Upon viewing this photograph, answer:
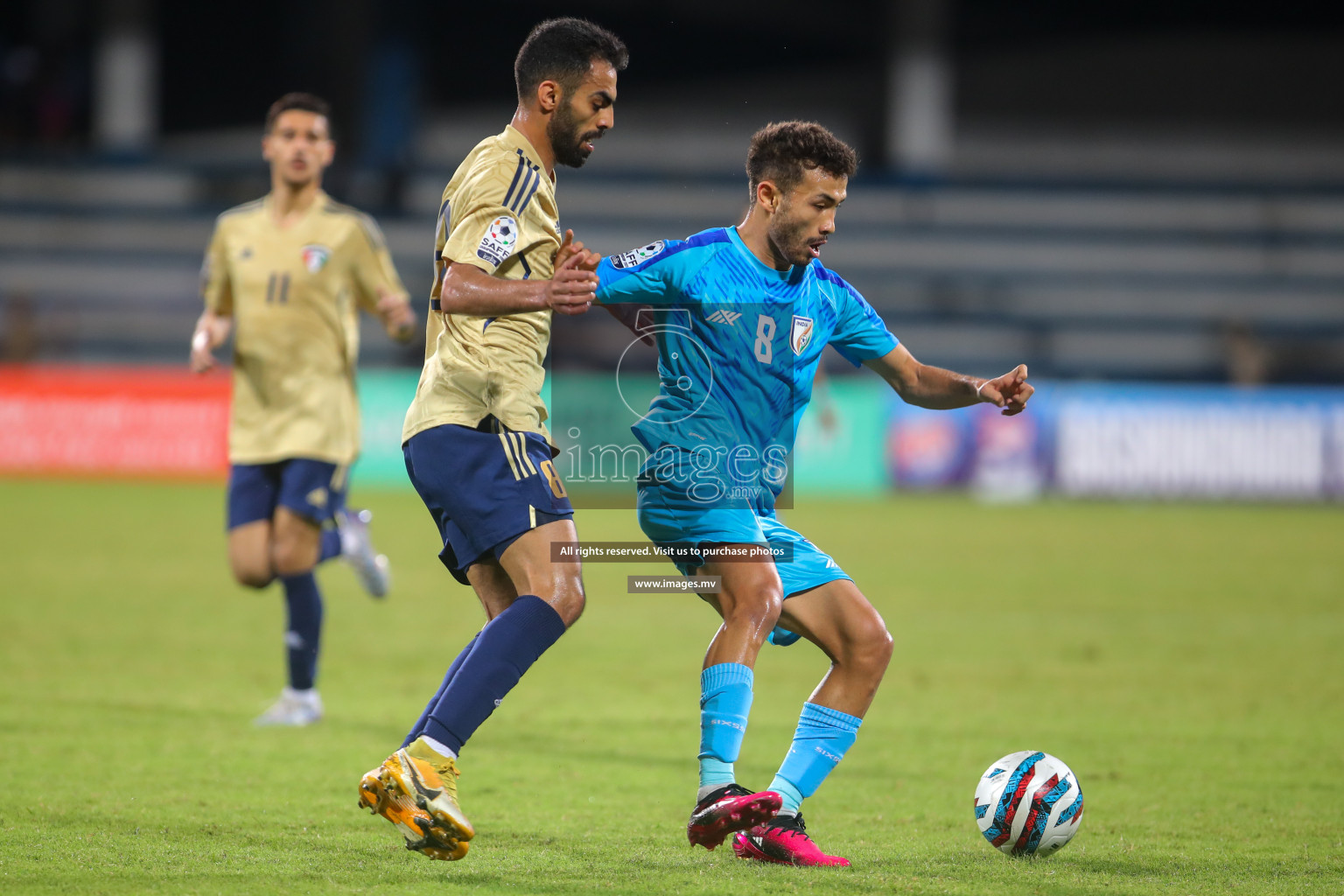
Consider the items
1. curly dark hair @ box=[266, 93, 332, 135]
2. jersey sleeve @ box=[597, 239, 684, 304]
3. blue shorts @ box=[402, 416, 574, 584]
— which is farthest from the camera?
curly dark hair @ box=[266, 93, 332, 135]

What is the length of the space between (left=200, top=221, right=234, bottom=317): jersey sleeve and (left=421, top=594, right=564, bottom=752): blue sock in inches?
138

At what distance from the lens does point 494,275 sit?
3848 mm

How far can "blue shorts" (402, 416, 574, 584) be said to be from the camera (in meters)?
3.99

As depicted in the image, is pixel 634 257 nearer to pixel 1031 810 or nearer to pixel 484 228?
pixel 484 228

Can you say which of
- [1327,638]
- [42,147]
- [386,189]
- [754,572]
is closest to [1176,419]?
[1327,638]

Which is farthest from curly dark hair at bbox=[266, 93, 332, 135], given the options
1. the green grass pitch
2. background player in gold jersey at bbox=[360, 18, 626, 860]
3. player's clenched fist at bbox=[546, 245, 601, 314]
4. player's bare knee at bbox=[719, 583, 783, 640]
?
player's bare knee at bbox=[719, 583, 783, 640]

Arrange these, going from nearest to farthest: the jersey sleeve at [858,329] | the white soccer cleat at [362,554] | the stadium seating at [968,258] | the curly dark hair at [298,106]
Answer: the jersey sleeve at [858,329] → the curly dark hair at [298,106] → the white soccer cleat at [362,554] → the stadium seating at [968,258]

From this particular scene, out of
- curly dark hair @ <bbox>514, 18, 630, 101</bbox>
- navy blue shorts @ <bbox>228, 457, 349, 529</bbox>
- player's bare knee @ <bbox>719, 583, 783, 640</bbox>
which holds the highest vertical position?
curly dark hair @ <bbox>514, 18, 630, 101</bbox>

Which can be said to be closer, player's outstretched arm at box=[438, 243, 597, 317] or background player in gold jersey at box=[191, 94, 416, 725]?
player's outstretched arm at box=[438, 243, 597, 317]

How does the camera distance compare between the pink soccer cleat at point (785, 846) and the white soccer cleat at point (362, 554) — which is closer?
the pink soccer cleat at point (785, 846)

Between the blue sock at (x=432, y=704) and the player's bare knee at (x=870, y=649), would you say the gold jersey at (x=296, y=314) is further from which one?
the player's bare knee at (x=870, y=649)

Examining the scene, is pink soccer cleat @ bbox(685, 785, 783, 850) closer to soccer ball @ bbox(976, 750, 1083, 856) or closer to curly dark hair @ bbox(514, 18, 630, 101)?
soccer ball @ bbox(976, 750, 1083, 856)

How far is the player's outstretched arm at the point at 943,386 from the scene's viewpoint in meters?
4.45

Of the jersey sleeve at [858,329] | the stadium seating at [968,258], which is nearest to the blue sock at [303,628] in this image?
the jersey sleeve at [858,329]
